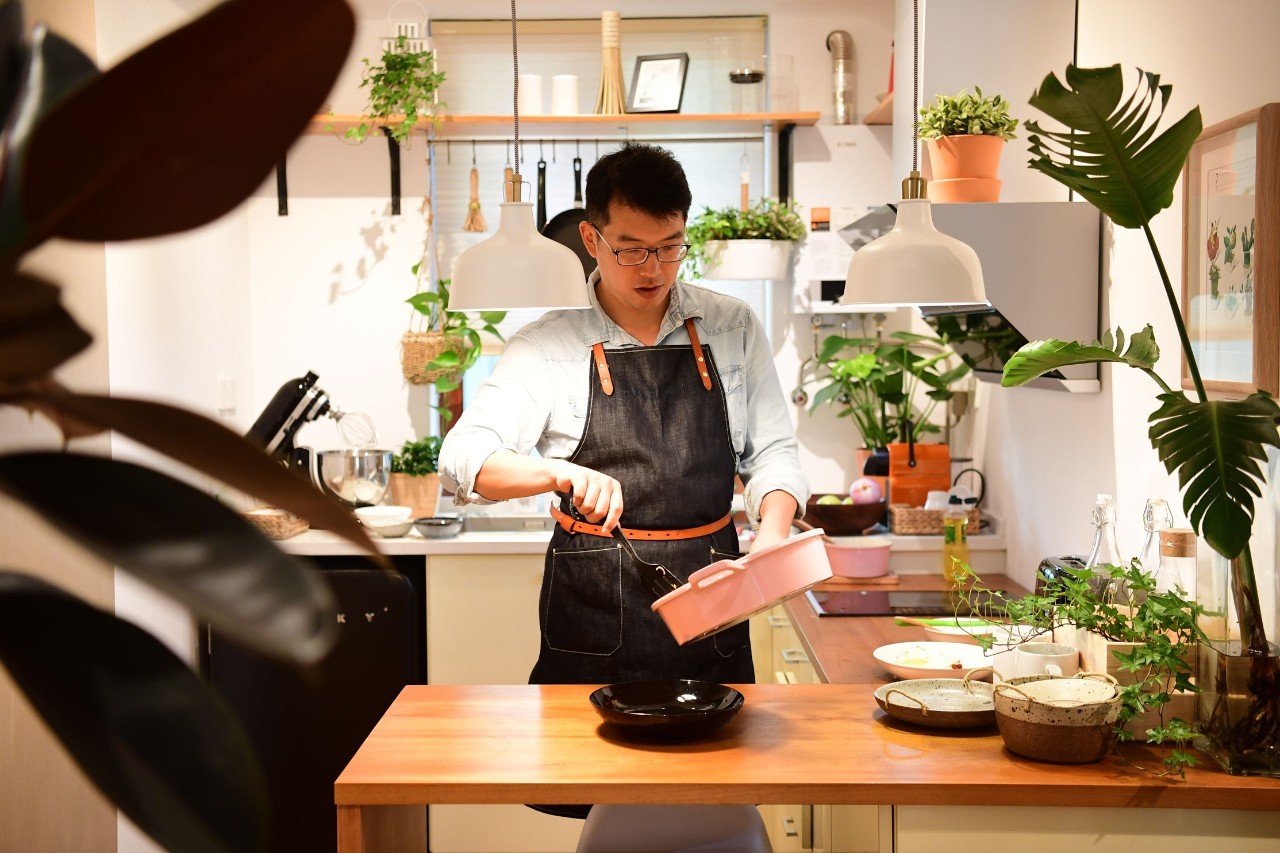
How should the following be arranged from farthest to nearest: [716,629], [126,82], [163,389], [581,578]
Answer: [163,389] → [581,578] → [716,629] → [126,82]

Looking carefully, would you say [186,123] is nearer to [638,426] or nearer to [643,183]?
[643,183]

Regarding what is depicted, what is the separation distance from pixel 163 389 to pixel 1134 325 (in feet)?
8.34

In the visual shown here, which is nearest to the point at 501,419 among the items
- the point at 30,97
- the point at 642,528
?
Result: the point at 642,528

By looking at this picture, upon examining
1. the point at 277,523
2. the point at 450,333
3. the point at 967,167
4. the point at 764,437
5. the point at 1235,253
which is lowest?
the point at 277,523

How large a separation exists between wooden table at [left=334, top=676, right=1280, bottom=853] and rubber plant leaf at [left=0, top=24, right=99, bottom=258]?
1328mm

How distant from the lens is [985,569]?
11.2 ft

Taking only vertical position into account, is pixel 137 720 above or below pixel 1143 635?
above

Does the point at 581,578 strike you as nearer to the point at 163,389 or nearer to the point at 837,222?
the point at 163,389

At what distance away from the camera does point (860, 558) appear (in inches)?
128

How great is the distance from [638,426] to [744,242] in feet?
5.62

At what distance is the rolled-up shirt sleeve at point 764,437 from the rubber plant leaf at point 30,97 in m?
1.98

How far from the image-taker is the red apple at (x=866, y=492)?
347 centimetres

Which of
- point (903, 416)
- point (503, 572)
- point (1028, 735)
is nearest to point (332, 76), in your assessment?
point (1028, 735)

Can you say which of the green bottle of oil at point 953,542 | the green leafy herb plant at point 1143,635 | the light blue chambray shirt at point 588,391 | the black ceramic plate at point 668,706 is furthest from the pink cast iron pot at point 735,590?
the green bottle of oil at point 953,542
